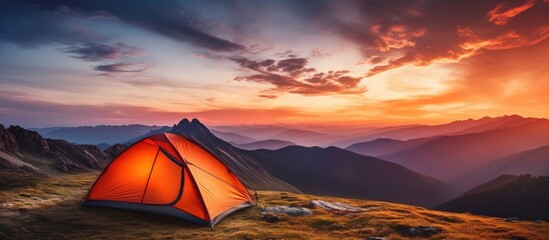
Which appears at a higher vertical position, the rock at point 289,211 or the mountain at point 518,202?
the rock at point 289,211

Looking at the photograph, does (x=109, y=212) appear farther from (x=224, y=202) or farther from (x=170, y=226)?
(x=224, y=202)

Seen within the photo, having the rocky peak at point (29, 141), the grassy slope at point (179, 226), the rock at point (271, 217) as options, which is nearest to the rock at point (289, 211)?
the grassy slope at point (179, 226)

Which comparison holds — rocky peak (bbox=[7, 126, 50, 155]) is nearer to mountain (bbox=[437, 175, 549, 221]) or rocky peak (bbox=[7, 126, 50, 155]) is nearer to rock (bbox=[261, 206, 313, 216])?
rock (bbox=[261, 206, 313, 216])

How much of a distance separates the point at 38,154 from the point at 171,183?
71970 mm

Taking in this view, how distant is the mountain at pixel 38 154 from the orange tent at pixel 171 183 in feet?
127

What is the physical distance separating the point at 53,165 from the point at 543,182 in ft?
806

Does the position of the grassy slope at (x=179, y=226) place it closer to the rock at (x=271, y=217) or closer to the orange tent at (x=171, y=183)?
the rock at (x=271, y=217)

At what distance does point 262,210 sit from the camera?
25.7 meters

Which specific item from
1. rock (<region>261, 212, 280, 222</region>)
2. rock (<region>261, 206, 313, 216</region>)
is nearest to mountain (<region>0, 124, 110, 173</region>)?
rock (<region>261, 206, 313, 216</region>)

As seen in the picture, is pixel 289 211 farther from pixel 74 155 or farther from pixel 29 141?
pixel 74 155

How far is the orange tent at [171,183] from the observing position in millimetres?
21625

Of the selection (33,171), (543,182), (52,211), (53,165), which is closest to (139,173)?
(52,211)

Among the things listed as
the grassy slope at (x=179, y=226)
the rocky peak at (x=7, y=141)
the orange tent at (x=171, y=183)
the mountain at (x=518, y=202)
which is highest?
the rocky peak at (x=7, y=141)

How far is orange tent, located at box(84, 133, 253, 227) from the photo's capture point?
21.6 m
